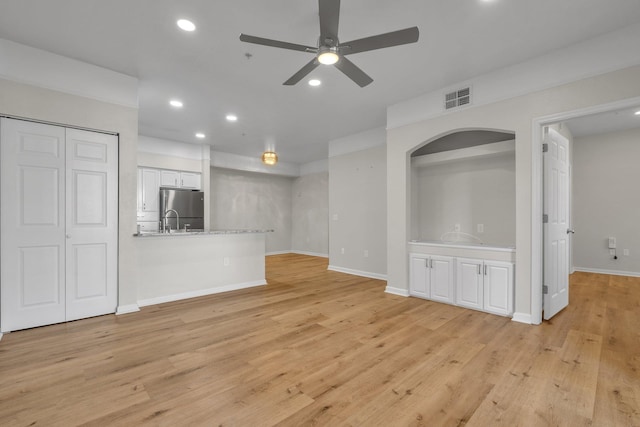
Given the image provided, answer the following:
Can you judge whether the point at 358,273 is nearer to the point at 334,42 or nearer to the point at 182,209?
the point at 182,209

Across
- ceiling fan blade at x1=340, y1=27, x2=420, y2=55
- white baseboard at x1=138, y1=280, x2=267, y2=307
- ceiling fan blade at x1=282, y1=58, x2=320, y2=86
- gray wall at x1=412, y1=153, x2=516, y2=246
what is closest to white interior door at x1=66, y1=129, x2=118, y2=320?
white baseboard at x1=138, y1=280, x2=267, y2=307

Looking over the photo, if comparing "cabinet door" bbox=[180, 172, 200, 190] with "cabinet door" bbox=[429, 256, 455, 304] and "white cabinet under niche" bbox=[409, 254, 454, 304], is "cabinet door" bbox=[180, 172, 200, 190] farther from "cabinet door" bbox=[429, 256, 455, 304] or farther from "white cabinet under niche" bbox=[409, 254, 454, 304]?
"cabinet door" bbox=[429, 256, 455, 304]

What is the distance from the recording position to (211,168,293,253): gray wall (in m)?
8.31

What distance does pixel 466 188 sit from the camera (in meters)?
5.00

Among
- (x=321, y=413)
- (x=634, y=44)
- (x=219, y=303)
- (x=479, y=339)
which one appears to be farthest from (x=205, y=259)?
(x=634, y=44)

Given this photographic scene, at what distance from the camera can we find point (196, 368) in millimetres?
2289

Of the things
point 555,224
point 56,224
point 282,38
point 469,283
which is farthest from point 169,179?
point 555,224

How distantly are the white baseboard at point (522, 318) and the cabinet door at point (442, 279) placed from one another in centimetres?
73

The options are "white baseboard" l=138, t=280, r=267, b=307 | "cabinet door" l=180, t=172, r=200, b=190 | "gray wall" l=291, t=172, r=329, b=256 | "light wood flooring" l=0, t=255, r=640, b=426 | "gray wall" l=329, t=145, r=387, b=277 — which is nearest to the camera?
"light wood flooring" l=0, t=255, r=640, b=426

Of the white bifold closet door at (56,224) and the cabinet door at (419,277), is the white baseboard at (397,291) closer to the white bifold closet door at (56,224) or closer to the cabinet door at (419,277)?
the cabinet door at (419,277)

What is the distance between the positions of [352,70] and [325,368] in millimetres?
2596

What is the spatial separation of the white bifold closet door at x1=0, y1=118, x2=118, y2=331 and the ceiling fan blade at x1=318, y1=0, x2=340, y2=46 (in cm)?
295

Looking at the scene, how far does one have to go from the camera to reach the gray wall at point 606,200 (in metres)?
5.58

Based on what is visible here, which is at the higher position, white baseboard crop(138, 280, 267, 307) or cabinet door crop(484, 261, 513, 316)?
cabinet door crop(484, 261, 513, 316)
